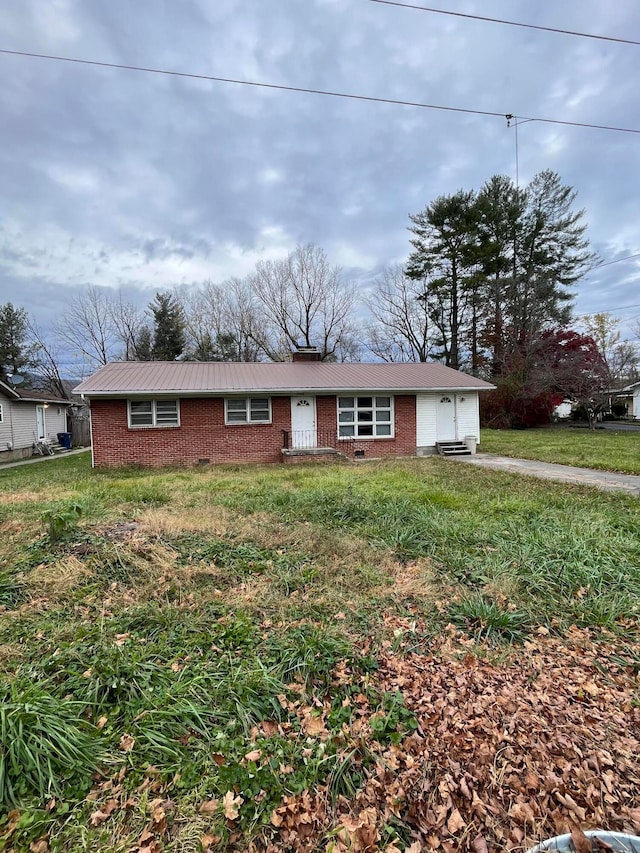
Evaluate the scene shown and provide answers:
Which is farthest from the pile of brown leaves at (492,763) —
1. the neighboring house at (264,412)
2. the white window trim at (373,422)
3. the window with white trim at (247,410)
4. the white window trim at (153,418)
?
the white window trim at (153,418)

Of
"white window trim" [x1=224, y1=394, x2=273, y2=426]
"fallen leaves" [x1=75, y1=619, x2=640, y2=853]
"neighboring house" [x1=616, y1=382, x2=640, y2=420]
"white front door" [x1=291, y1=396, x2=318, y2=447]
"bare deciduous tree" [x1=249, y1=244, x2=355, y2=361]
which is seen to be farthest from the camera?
"neighboring house" [x1=616, y1=382, x2=640, y2=420]

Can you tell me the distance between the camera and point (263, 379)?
45.5ft

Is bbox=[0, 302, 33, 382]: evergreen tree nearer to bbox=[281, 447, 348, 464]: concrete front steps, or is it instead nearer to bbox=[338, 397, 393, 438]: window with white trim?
bbox=[281, 447, 348, 464]: concrete front steps

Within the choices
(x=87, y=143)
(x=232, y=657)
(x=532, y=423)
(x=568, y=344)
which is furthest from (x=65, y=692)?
(x=568, y=344)

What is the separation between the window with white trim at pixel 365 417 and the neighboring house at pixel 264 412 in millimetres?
36

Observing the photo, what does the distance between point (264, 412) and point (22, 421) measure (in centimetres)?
1292

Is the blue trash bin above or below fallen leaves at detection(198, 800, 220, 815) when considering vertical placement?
above

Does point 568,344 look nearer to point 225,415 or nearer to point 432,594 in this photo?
point 225,415

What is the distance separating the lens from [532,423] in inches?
981

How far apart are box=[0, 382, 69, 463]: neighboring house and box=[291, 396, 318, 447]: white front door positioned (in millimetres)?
12602

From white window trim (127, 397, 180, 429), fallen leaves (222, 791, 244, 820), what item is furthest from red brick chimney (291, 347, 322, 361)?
fallen leaves (222, 791, 244, 820)

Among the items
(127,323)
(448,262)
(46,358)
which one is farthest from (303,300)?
(46,358)

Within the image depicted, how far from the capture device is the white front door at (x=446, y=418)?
14.7 m

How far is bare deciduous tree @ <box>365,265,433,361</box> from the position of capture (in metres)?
29.7
